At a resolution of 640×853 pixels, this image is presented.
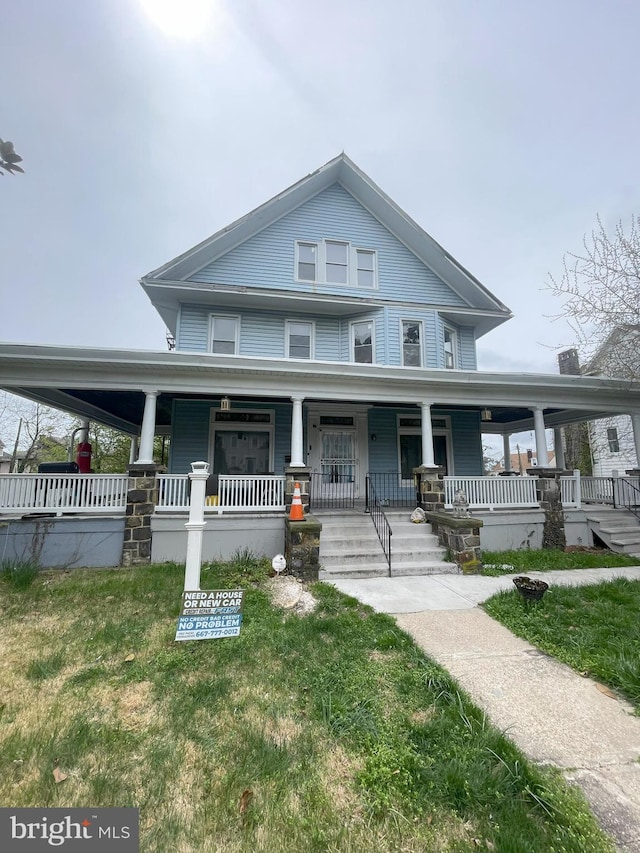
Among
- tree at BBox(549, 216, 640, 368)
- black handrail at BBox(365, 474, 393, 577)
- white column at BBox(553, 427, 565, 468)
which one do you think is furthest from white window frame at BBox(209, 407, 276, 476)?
white column at BBox(553, 427, 565, 468)

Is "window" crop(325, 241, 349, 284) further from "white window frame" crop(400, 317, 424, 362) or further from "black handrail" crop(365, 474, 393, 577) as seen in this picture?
"black handrail" crop(365, 474, 393, 577)

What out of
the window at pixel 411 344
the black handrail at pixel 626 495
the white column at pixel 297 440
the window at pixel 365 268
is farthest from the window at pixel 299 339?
the black handrail at pixel 626 495

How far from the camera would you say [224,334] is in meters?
10.1

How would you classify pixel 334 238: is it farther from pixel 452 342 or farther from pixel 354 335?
pixel 452 342

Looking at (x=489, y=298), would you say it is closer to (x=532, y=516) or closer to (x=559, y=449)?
(x=559, y=449)

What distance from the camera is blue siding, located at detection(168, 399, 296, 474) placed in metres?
9.52

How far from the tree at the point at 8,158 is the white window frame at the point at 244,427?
7803 mm

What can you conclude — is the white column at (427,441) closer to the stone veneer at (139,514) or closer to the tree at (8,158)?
the stone veneer at (139,514)

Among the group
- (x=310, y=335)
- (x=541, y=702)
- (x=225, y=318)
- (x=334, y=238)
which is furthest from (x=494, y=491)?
(x=334, y=238)

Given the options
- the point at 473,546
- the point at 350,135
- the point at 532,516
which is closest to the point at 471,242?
the point at 350,135

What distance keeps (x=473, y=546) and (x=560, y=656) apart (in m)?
3.26

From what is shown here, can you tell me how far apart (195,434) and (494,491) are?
7.55 meters

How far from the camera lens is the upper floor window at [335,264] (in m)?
10.8

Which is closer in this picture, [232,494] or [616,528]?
[232,494]
